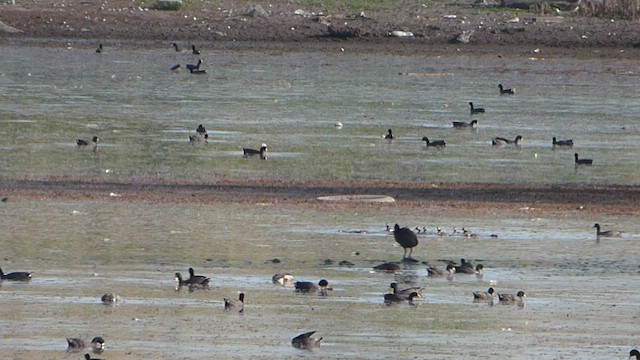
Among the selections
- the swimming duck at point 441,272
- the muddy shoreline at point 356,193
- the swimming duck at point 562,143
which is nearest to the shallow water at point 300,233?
the swimming duck at point 441,272

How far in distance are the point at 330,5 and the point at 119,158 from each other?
76.8 ft

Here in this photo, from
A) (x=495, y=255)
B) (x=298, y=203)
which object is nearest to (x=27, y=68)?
(x=298, y=203)

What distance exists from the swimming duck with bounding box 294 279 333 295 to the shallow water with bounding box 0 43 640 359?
13cm

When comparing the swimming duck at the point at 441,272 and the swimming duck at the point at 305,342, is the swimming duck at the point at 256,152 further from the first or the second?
the swimming duck at the point at 305,342

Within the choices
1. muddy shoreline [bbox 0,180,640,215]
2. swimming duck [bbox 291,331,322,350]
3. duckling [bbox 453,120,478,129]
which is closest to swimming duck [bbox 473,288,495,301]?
swimming duck [bbox 291,331,322,350]

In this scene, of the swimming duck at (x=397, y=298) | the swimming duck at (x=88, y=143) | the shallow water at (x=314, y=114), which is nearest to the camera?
the swimming duck at (x=397, y=298)

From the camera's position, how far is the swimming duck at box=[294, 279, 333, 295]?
46.1 feet

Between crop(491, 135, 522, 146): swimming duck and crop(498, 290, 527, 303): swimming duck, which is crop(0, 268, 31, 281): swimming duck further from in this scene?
crop(491, 135, 522, 146): swimming duck

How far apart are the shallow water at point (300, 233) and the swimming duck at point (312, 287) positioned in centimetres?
13

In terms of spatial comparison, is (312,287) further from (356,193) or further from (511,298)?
(356,193)

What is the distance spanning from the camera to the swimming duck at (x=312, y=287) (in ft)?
46.1

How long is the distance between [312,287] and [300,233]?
3177mm

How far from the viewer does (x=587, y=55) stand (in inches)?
1651

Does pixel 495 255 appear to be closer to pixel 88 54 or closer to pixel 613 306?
pixel 613 306
